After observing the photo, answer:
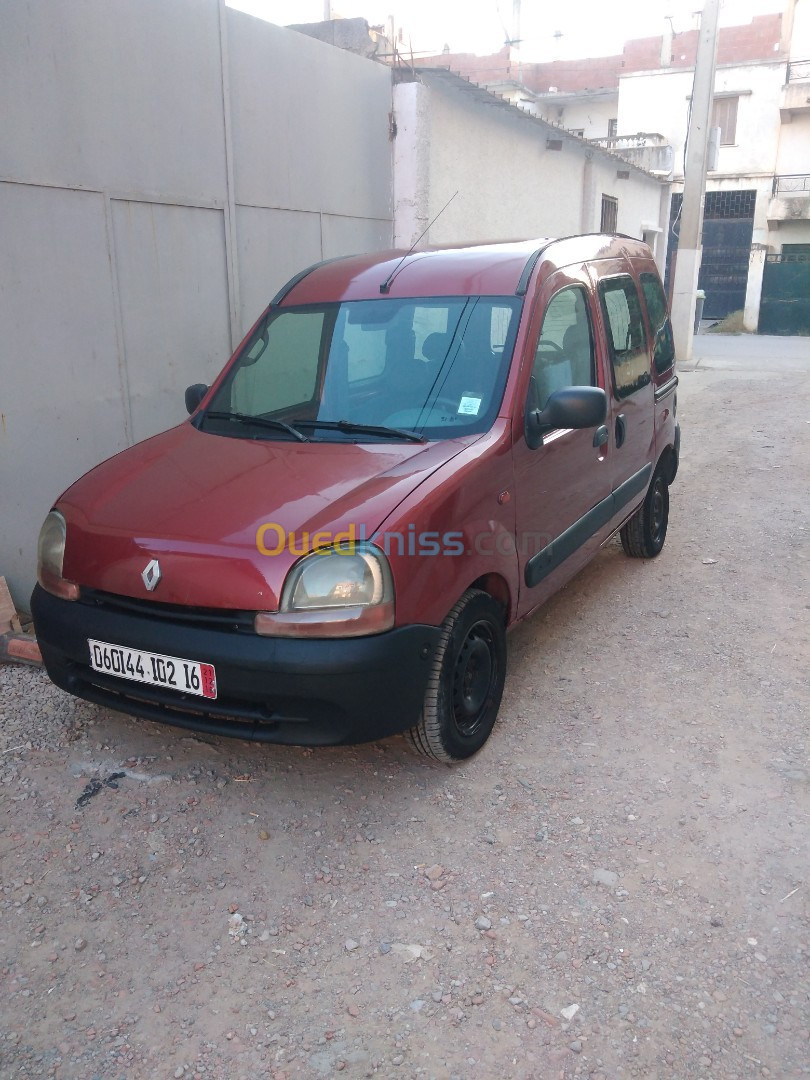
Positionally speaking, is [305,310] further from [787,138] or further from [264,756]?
[787,138]

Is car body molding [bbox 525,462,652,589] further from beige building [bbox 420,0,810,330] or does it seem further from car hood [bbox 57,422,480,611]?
beige building [bbox 420,0,810,330]

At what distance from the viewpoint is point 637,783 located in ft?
10.6

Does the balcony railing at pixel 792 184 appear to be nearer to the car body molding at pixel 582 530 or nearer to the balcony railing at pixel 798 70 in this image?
the balcony railing at pixel 798 70

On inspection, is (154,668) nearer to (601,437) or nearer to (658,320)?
(601,437)

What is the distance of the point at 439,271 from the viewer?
386 cm

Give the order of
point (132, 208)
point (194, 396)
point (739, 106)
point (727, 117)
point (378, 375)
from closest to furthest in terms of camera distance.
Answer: point (378, 375) < point (194, 396) < point (132, 208) < point (739, 106) < point (727, 117)

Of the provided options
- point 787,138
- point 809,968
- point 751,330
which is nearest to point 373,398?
point 809,968

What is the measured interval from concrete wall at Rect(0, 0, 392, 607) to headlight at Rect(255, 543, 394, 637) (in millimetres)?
2765

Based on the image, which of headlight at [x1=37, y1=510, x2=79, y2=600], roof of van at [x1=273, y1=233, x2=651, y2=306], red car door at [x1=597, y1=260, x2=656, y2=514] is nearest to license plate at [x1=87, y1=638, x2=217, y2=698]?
headlight at [x1=37, y1=510, x2=79, y2=600]

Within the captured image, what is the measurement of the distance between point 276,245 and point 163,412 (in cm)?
178

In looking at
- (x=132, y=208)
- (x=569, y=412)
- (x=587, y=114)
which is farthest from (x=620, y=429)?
(x=587, y=114)

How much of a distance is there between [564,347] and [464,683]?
161 cm

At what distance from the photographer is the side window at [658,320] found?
206 inches

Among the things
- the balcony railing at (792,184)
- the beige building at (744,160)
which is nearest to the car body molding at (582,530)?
the beige building at (744,160)
